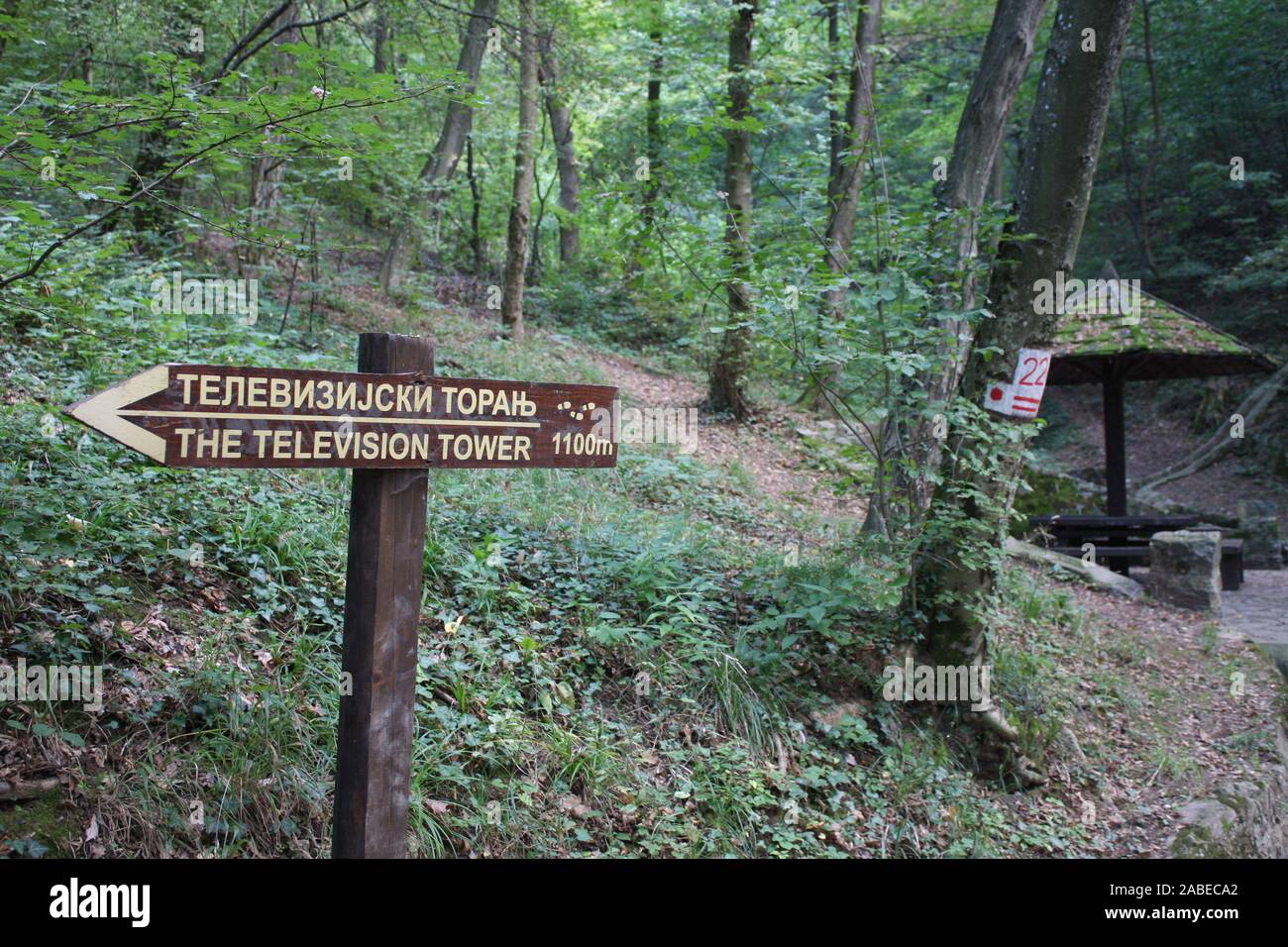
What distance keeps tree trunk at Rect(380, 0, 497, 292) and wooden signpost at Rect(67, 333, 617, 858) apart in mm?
8753

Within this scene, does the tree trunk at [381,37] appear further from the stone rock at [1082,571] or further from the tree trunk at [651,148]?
the stone rock at [1082,571]

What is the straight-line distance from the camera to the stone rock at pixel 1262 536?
12.6m

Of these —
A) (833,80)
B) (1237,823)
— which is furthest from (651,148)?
(1237,823)

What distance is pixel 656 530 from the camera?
253 inches

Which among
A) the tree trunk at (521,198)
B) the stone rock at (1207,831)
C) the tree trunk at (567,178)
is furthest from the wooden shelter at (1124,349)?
the tree trunk at (567,178)

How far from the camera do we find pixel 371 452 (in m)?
2.47

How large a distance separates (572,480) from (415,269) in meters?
10.6

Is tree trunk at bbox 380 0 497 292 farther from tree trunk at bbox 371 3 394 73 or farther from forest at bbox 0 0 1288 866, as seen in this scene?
tree trunk at bbox 371 3 394 73

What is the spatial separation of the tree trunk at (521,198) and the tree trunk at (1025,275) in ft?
26.4

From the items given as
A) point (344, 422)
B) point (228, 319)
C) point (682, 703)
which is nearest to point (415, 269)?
point (228, 319)

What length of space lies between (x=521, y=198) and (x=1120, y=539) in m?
9.67

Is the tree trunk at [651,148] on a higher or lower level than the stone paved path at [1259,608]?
higher

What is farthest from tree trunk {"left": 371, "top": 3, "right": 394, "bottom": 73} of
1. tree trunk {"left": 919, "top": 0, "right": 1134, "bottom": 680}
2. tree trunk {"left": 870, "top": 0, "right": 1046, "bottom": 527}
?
tree trunk {"left": 919, "top": 0, "right": 1134, "bottom": 680}
